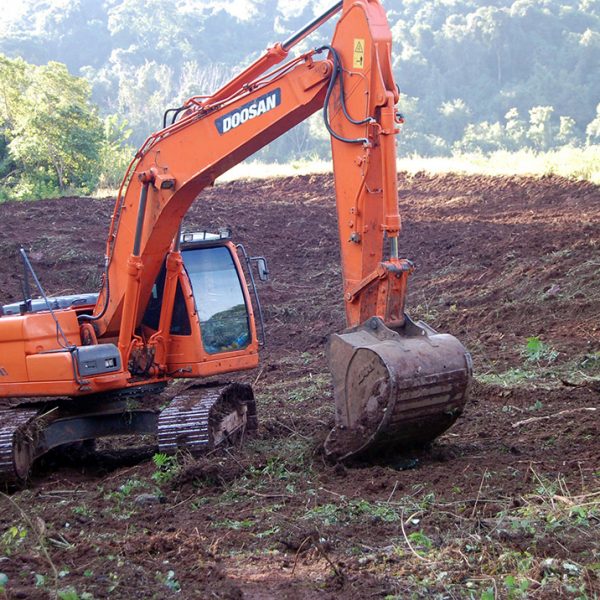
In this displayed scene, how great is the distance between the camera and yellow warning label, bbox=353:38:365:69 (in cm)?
682

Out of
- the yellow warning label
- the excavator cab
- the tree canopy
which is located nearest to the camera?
the yellow warning label

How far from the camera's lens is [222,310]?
895cm

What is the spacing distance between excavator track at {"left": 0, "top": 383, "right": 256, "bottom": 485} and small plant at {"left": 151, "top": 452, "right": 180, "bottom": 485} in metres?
0.17

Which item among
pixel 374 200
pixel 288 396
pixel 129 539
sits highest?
pixel 374 200

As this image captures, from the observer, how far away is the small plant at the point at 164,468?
7316 mm

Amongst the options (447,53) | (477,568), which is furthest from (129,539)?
(447,53)

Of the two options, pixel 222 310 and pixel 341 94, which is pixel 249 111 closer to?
pixel 341 94

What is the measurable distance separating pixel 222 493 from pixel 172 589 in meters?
2.20

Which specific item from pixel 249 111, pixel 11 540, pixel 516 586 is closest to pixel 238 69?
pixel 249 111

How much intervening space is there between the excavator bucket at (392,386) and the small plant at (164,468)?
1264 mm

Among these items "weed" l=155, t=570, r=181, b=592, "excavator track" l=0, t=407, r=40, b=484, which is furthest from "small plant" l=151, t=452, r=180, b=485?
"weed" l=155, t=570, r=181, b=592

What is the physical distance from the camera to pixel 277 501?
6477mm

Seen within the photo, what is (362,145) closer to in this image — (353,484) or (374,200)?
(374,200)

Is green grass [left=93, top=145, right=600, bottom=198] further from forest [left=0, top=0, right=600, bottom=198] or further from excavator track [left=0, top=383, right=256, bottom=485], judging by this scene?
excavator track [left=0, top=383, right=256, bottom=485]
